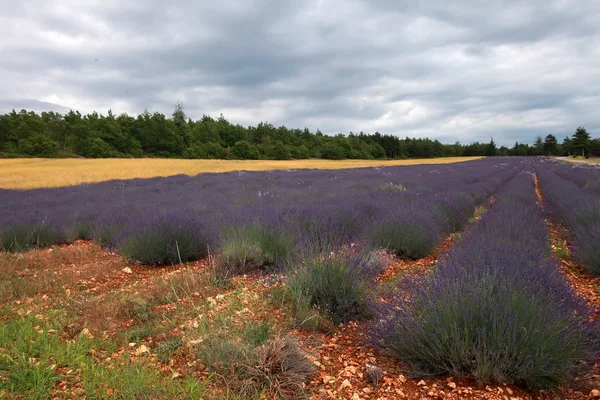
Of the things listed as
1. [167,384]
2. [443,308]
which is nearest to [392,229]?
[443,308]

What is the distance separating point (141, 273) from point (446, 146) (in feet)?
367

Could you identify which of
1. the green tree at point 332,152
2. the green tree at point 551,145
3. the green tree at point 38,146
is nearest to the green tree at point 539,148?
the green tree at point 551,145

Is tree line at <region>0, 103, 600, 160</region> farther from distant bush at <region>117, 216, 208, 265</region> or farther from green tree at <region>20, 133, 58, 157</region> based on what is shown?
distant bush at <region>117, 216, 208, 265</region>

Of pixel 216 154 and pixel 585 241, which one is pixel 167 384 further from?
pixel 216 154

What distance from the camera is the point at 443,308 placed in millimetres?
2240

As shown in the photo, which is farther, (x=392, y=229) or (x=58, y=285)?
(x=392, y=229)

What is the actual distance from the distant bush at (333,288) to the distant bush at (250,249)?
1170 millimetres

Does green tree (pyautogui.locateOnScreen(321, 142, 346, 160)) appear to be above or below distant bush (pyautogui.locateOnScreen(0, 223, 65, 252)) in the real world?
above

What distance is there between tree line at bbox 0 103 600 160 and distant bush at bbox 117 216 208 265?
186 ft

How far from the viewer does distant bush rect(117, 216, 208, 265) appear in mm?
4980

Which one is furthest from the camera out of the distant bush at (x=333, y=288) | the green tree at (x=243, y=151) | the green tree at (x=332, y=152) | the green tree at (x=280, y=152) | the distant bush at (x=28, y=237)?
the green tree at (x=332, y=152)

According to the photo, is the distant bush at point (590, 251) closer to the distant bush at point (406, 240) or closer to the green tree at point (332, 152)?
the distant bush at point (406, 240)

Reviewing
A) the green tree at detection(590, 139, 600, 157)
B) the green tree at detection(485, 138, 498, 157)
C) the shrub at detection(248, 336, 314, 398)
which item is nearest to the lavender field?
the shrub at detection(248, 336, 314, 398)

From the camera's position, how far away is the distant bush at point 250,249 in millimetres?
4312
